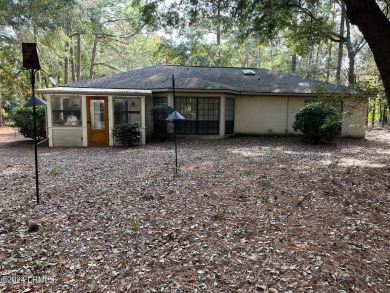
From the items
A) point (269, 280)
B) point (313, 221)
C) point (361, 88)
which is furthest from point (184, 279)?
point (361, 88)

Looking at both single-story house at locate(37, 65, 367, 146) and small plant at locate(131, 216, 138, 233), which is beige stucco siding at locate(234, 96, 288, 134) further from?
small plant at locate(131, 216, 138, 233)

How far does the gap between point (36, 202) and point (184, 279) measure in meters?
3.19

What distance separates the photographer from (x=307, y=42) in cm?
1059

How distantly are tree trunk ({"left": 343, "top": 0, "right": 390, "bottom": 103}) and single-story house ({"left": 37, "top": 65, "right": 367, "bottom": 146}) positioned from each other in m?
6.34

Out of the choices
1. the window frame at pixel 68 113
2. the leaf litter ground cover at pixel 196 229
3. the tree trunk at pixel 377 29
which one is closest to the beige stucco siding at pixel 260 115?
the leaf litter ground cover at pixel 196 229

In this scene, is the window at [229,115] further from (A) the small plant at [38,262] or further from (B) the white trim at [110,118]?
(A) the small plant at [38,262]

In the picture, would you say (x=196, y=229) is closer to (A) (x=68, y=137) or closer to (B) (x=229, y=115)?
(A) (x=68, y=137)

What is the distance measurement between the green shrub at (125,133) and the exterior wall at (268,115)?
5662mm

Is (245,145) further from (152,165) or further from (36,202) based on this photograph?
(36,202)

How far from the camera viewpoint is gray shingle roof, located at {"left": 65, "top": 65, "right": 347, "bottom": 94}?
1270cm

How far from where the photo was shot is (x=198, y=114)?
1295 cm

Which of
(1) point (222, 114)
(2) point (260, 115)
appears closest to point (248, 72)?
(2) point (260, 115)

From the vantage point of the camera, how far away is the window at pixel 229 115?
1341 centimetres

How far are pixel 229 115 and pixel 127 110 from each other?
5221 millimetres
